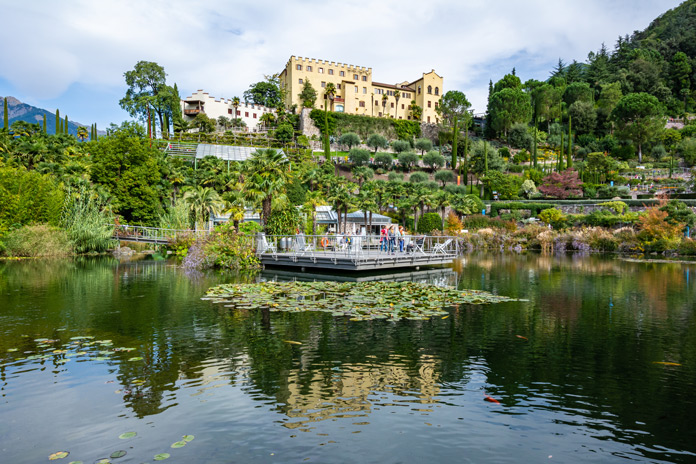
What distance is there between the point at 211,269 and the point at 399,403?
758 inches

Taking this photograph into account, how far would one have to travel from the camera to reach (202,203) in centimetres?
3628

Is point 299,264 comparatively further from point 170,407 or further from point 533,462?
point 533,462

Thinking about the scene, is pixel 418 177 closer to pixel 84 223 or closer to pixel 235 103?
pixel 235 103

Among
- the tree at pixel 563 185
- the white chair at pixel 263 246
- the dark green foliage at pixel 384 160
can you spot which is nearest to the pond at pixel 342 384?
the white chair at pixel 263 246

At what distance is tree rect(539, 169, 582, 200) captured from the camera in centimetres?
5484

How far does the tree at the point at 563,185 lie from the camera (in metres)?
54.8

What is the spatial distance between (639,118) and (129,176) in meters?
73.7

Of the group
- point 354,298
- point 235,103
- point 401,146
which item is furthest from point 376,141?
point 354,298

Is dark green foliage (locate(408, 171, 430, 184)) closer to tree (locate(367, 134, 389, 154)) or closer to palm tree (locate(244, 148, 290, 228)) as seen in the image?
tree (locate(367, 134, 389, 154))

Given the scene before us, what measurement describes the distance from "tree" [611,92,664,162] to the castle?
32.4 m

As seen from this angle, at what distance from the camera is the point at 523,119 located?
80688 millimetres

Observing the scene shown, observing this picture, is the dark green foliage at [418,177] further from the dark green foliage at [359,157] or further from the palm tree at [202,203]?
the palm tree at [202,203]

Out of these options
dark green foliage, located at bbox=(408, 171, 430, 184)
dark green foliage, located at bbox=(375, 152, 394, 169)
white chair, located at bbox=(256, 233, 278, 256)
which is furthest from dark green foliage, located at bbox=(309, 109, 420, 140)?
white chair, located at bbox=(256, 233, 278, 256)

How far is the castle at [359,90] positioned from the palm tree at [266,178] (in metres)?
58.8
